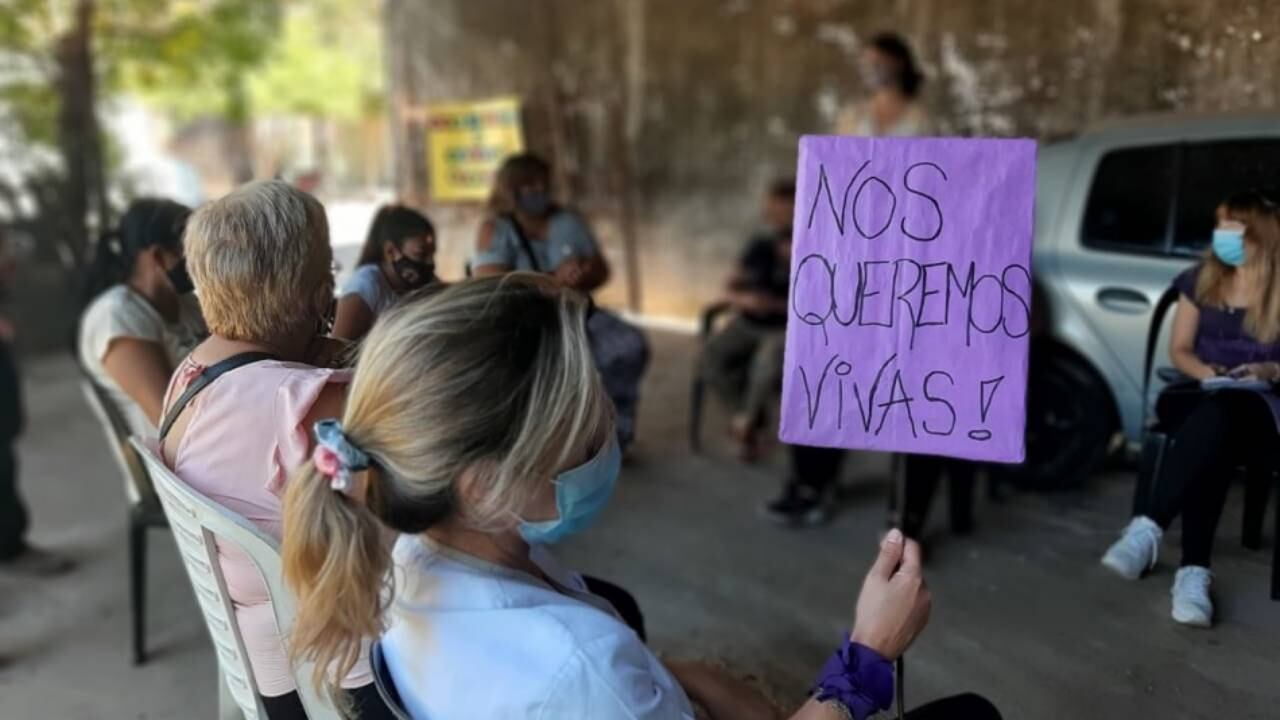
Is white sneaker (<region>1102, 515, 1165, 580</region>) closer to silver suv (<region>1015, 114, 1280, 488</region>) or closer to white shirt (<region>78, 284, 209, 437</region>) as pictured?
silver suv (<region>1015, 114, 1280, 488</region>)

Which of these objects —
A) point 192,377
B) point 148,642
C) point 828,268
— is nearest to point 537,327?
point 828,268

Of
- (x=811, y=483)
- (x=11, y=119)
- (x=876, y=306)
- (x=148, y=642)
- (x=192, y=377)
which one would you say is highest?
(x=11, y=119)

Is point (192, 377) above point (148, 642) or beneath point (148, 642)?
above

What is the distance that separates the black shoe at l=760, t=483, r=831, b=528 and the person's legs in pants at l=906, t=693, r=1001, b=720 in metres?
2.02

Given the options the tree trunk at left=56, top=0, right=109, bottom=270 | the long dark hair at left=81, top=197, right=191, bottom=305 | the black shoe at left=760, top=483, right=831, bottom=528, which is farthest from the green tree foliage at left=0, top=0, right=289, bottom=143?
the black shoe at left=760, top=483, right=831, bottom=528

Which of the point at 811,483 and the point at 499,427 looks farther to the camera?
the point at 811,483

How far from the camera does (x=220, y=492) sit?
1843 millimetres

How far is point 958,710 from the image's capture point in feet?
5.50

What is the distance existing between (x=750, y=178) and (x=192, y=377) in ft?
17.0

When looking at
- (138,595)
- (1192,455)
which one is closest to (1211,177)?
(1192,455)

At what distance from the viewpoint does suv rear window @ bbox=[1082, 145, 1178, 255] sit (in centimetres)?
319

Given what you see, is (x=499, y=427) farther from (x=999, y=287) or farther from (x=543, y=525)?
(x=999, y=287)

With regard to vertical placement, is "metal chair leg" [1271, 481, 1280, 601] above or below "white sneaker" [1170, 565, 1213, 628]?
above

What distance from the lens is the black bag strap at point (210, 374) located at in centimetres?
183
